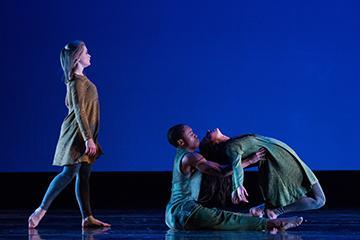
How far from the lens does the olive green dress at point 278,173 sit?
425 centimetres

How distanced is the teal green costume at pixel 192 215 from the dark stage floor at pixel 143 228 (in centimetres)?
9

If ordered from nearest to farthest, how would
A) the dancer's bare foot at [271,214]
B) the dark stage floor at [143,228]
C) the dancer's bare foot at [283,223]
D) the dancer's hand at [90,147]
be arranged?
the dark stage floor at [143,228] → the dancer's bare foot at [283,223] → the dancer's hand at [90,147] → the dancer's bare foot at [271,214]

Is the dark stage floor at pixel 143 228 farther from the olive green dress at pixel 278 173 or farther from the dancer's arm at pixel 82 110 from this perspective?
the dancer's arm at pixel 82 110

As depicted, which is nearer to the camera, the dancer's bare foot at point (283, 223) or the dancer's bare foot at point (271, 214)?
the dancer's bare foot at point (283, 223)

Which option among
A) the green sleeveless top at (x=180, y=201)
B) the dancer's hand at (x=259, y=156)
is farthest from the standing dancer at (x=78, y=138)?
the dancer's hand at (x=259, y=156)

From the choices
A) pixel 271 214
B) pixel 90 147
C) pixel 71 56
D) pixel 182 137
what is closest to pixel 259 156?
pixel 271 214

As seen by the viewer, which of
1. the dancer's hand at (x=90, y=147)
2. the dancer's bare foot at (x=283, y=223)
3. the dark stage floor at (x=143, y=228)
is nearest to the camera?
the dark stage floor at (x=143, y=228)

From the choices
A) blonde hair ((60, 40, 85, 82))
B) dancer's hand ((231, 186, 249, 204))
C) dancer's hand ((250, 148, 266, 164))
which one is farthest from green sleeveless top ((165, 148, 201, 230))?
blonde hair ((60, 40, 85, 82))

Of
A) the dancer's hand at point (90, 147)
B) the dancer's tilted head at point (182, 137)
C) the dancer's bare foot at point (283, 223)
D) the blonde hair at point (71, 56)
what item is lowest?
the dancer's bare foot at point (283, 223)

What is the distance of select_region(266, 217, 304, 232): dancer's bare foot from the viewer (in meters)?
3.84

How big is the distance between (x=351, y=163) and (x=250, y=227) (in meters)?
2.09

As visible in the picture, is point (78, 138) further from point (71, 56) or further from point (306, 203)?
point (306, 203)

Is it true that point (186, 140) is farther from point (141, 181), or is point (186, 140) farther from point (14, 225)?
point (141, 181)

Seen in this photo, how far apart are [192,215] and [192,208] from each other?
0.04 m
